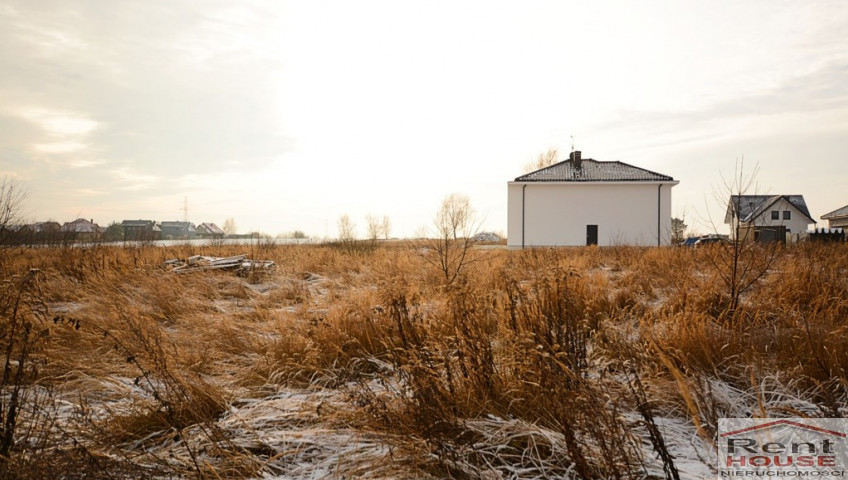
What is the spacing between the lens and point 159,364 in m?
2.66

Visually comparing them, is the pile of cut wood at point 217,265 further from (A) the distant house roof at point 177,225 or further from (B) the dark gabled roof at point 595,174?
(A) the distant house roof at point 177,225

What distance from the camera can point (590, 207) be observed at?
75.7ft

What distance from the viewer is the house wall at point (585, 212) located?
22.6m

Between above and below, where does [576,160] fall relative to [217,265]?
above

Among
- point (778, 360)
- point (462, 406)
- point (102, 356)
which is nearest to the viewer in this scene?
point (462, 406)

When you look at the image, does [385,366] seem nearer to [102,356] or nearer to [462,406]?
[462,406]

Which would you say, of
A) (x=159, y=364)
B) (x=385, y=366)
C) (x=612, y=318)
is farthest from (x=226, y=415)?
(x=612, y=318)

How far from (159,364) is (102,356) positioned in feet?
6.19

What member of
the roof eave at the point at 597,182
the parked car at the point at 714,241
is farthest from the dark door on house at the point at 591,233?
the parked car at the point at 714,241

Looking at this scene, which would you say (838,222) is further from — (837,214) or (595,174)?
(595,174)

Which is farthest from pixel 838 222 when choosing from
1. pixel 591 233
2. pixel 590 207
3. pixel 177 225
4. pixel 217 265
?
pixel 177 225

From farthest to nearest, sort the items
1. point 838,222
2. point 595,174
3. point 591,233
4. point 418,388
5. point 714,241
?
point 838,222 → point 595,174 → point 591,233 → point 714,241 → point 418,388

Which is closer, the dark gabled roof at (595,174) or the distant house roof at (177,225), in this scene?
the dark gabled roof at (595,174)

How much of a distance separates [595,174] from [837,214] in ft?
103
